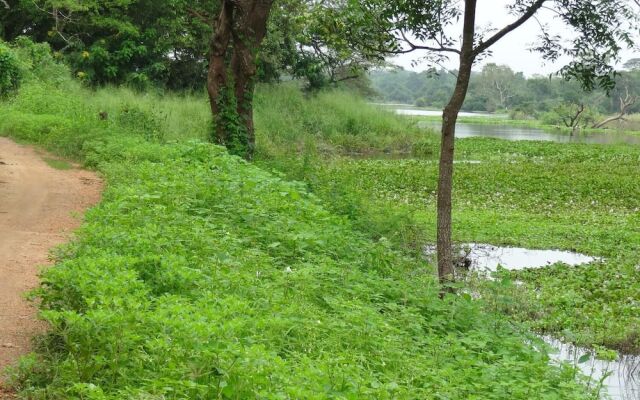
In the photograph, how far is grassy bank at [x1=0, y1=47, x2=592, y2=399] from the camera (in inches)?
186

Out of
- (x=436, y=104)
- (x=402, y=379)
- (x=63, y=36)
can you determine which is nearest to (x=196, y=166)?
(x=402, y=379)

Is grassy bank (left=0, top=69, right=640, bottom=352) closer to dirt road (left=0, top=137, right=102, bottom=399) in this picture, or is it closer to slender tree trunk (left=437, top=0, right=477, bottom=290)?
slender tree trunk (left=437, top=0, right=477, bottom=290)

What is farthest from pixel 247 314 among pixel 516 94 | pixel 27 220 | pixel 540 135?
pixel 516 94

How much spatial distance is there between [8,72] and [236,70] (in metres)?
9.52

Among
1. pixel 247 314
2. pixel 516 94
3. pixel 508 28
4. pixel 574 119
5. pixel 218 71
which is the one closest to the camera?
pixel 247 314

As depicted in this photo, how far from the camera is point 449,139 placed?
9602mm

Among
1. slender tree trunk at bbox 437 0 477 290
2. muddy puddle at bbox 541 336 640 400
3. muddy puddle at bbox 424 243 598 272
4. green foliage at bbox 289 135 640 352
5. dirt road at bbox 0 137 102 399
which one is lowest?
muddy puddle at bbox 541 336 640 400

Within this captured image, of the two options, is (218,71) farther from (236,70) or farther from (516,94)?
(516,94)

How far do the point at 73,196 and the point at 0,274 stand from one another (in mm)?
4852

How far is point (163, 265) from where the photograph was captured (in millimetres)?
6305

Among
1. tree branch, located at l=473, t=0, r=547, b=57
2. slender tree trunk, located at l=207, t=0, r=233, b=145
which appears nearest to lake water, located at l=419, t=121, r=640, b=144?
slender tree trunk, located at l=207, t=0, r=233, b=145

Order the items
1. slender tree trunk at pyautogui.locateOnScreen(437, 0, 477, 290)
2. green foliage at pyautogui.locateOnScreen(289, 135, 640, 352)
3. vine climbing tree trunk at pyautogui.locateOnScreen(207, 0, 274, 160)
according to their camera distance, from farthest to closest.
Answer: vine climbing tree trunk at pyautogui.locateOnScreen(207, 0, 274, 160) < green foliage at pyautogui.locateOnScreen(289, 135, 640, 352) < slender tree trunk at pyautogui.locateOnScreen(437, 0, 477, 290)

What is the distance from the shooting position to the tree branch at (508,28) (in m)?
9.48

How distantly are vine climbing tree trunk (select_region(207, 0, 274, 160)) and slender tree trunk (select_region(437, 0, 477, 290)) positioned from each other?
674cm
